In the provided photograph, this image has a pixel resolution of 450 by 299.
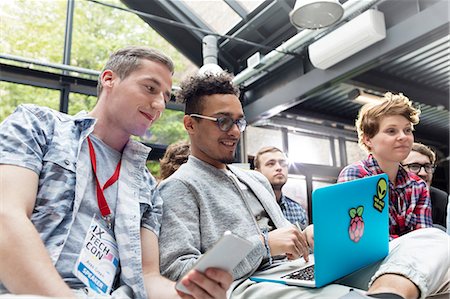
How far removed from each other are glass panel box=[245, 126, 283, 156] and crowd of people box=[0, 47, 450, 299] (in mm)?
4040

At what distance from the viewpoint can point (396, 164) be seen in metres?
1.93

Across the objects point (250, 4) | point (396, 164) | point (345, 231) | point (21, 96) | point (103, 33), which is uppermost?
point (250, 4)

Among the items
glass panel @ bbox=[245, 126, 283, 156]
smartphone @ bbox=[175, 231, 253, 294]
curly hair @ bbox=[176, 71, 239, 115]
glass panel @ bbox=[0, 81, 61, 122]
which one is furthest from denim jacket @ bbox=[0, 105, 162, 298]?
glass panel @ bbox=[245, 126, 283, 156]

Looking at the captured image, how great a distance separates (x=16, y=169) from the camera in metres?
0.95

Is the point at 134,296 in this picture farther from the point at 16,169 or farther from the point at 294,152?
the point at 294,152

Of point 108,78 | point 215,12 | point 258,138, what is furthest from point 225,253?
point 258,138

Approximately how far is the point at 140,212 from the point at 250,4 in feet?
12.7

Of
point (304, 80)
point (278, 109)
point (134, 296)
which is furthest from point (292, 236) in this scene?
point (278, 109)

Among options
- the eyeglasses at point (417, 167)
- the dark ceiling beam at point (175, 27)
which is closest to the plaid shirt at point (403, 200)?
the eyeglasses at point (417, 167)

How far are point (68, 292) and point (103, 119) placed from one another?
0.58 metres

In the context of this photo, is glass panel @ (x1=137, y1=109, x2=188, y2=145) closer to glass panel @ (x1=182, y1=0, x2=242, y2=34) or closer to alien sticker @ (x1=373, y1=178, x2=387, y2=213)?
glass panel @ (x1=182, y1=0, x2=242, y2=34)

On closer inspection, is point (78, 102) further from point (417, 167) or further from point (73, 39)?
point (417, 167)

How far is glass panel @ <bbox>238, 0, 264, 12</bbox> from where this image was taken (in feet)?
14.7

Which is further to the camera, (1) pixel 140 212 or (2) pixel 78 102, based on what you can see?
(2) pixel 78 102
